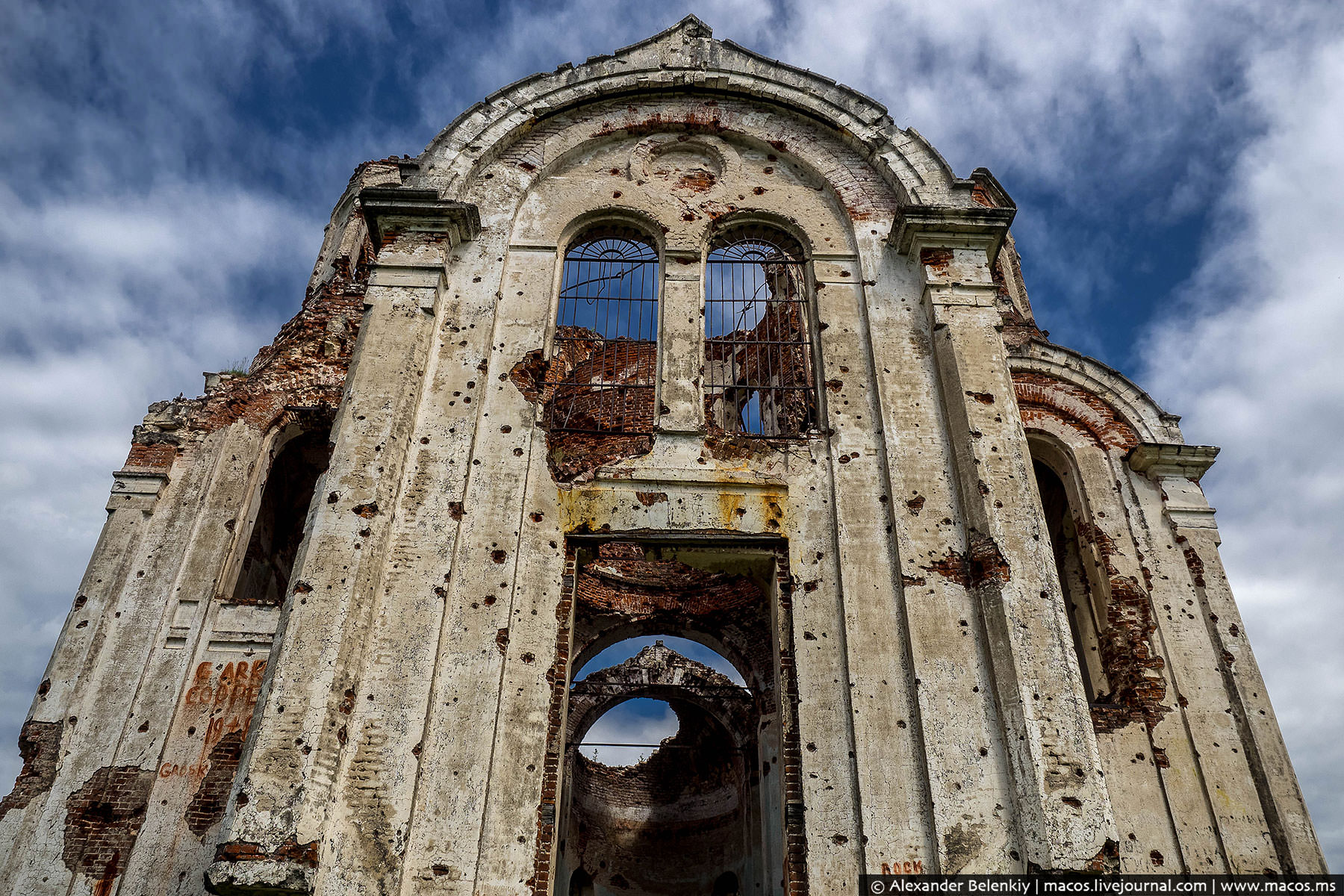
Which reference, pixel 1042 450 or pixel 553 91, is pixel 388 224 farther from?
pixel 1042 450

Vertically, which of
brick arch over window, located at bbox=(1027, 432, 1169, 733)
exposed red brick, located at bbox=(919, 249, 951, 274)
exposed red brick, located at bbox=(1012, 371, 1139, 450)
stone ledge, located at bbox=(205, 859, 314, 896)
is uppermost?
exposed red brick, located at bbox=(1012, 371, 1139, 450)

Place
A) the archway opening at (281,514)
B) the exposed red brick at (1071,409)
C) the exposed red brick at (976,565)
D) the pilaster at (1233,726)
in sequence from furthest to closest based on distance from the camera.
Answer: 1. the archway opening at (281,514)
2. the exposed red brick at (1071,409)
3. the pilaster at (1233,726)
4. the exposed red brick at (976,565)

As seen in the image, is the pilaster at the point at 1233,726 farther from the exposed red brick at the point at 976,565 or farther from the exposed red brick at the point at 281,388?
the exposed red brick at the point at 281,388

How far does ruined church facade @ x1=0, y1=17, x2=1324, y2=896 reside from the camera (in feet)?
20.0

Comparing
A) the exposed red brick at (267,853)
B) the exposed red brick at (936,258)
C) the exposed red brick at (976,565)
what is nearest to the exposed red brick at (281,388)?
the exposed red brick at (267,853)

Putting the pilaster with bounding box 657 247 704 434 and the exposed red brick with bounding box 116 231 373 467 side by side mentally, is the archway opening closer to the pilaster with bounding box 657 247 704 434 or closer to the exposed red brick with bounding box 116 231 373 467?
the exposed red brick with bounding box 116 231 373 467

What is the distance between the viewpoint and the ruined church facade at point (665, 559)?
6.11 metres

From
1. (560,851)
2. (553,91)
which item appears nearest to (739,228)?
(553,91)

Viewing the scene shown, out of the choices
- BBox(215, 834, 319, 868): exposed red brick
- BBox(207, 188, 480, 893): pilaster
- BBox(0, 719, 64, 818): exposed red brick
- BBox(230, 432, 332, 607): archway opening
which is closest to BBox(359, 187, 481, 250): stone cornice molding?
BBox(207, 188, 480, 893): pilaster

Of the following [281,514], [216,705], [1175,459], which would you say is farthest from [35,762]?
[1175,459]

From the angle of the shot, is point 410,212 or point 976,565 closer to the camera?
point 976,565

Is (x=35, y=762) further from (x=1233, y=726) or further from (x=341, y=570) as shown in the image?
(x=1233, y=726)

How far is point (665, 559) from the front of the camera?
739 centimetres

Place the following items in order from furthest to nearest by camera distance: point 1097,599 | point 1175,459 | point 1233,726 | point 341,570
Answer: point 1175,459 → point 1097,599 → point 1233,726 → point 341,570
